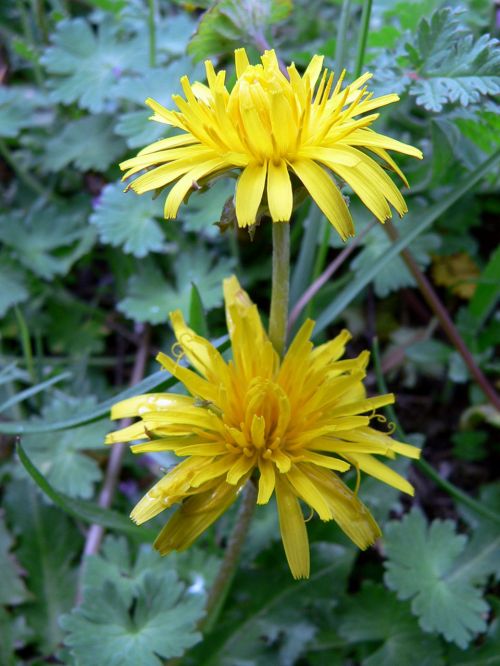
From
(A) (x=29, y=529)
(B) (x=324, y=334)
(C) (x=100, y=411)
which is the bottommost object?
(A) (x=29, y=529)

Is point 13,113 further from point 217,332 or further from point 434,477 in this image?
point 434,477

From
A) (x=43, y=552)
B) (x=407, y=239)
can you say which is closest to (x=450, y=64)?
(x=407, y=239)

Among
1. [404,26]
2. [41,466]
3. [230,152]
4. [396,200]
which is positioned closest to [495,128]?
[404,26]

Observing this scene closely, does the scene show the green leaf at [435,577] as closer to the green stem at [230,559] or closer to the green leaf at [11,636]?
the green stem at [230,559]

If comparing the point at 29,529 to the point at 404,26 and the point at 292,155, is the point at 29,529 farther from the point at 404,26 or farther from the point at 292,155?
the point at 404,26

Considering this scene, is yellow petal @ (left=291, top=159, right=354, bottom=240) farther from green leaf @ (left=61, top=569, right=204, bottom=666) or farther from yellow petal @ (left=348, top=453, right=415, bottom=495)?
green leaf @ (left=61, top=569, right=204, bottom=666)
